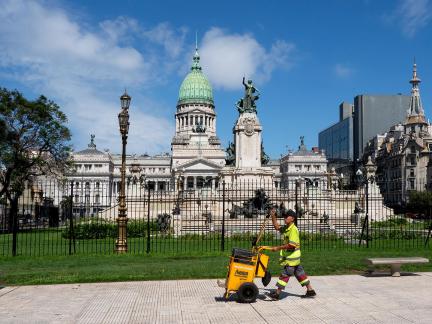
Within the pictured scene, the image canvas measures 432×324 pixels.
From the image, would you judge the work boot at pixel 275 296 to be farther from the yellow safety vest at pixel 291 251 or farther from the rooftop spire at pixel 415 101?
the rooftop spire at pixel 415 101

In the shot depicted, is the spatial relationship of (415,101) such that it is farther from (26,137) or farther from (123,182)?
(123,182)

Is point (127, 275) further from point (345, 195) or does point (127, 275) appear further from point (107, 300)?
point (345, 195)

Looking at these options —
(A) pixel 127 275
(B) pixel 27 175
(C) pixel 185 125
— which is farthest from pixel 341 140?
(A) pixel 127 275

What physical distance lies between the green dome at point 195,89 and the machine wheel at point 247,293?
138m

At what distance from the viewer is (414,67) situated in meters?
123

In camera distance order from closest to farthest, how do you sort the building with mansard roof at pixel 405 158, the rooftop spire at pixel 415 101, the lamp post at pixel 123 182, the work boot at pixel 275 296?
the work boot at pixel 275 296
the lamp post at pixel 123 182
the building with mansard roof at pixel 405 158
the rooftop spire at pixel 415 101

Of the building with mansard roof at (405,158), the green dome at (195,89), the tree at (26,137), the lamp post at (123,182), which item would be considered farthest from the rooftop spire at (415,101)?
the lamp post at (123,182)

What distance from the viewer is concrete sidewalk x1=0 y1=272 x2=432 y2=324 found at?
918 centimetres

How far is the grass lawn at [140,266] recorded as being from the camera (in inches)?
538

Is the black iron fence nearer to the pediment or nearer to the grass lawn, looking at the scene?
the grass lawn

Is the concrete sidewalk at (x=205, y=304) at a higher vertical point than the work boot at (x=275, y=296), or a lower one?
lower

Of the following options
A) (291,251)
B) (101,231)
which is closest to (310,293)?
(291,251)

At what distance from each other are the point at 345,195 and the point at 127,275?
1767 inches

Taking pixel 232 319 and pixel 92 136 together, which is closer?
pixel 232 319
